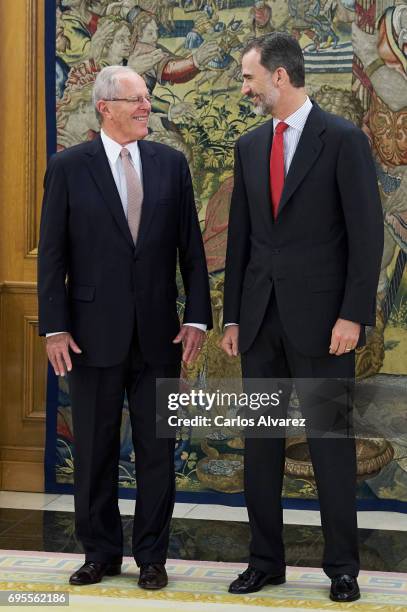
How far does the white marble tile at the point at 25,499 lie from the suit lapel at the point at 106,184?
5.36ft

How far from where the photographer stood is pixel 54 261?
3.46 metres

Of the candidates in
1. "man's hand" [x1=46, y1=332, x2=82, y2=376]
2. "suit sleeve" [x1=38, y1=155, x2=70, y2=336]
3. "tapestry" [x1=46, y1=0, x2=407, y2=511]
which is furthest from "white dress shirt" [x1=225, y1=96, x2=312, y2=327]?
"tapestry" [x1=46, y1=0, x2=407, y2=511]

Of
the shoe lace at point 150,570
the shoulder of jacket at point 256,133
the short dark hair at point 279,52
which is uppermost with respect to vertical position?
the short dark hair at point 279,52

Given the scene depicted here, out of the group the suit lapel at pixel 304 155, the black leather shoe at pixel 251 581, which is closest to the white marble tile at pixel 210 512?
the black leather shoe at pixel 251 581

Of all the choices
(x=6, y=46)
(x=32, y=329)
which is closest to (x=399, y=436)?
(x=32, y=329)

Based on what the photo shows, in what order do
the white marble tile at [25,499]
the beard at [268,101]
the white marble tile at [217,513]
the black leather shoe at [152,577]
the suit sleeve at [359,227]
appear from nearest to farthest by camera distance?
the suit sleeve at [359,227] → the beard at [268,101] → the black leather shoe at [152,577] → the white marble tile at [217,513] → the white marble tile at [25,499]

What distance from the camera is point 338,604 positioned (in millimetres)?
3359

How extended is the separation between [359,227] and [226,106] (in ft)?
4.74

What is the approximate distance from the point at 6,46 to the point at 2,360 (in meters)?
1.35

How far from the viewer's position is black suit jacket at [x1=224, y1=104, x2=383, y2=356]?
3.29 metres

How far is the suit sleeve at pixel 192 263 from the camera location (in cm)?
356

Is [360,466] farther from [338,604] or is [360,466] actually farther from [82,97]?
[82,97]

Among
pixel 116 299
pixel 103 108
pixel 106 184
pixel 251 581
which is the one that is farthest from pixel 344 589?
pixel 103 108

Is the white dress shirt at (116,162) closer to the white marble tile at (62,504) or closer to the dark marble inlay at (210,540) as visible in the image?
the dark marble inlay at (210,540)
